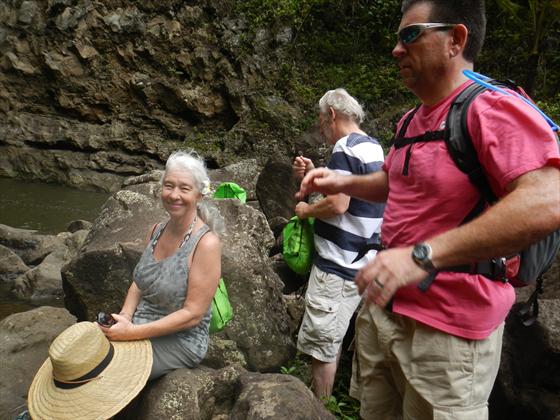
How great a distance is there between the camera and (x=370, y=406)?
6.39 feet

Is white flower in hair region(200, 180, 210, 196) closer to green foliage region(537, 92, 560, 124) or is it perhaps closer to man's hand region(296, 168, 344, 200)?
man's hand region(296, 168, 344, 200)

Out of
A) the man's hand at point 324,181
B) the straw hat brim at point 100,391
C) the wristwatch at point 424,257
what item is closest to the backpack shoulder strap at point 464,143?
the wristwatch at point 424,257

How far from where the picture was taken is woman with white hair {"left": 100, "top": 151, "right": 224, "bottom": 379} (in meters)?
2.41

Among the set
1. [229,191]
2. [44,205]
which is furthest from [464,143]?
[44,205]

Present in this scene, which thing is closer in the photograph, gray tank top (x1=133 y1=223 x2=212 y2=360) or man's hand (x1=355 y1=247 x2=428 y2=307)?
man's hand (x1=355 y1=247 x2=428 y2=307)

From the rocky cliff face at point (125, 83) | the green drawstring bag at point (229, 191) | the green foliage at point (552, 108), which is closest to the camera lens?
the green drawstring bag at point (229, 191)

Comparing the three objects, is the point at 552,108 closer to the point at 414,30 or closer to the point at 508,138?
the point at 414,30

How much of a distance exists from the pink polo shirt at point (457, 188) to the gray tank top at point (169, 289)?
1.16m

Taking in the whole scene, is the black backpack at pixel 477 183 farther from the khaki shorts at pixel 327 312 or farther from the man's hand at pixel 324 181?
the khaki shorts at pixel 327 312

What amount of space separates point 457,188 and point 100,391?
5.73 feet

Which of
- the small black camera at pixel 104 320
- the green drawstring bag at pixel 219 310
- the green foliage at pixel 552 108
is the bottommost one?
the green foliage at pixel 552 108

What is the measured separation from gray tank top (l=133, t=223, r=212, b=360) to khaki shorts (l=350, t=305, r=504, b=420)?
3.46 feet

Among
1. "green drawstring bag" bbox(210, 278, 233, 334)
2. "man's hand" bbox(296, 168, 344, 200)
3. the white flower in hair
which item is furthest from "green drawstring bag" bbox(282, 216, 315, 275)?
"man's hand" bbox(296, 168, 344, 200)

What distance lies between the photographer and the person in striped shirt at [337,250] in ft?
9.82
